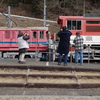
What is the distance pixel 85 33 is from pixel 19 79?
29.0ft

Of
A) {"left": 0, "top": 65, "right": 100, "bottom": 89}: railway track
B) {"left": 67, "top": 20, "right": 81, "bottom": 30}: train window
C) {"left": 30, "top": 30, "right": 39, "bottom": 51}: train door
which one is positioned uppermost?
{"left": 67, "top": 20, "right": 81, "bottom": 30}: train window

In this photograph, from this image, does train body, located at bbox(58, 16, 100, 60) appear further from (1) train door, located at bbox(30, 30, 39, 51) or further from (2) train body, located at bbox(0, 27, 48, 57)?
(1) train door, located at bbox(30, 30, 39, 51)

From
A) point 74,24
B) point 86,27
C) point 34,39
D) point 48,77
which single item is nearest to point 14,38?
point 34,39

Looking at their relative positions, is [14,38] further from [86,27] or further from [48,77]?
[48,77]

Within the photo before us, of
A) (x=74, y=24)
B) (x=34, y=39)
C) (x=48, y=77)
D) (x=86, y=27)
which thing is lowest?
(x=48, y=77)

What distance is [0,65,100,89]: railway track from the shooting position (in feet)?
22.0

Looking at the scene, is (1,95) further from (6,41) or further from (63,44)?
(6,41)

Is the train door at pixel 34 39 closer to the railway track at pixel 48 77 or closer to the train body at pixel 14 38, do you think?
the train body at pixel 14 38

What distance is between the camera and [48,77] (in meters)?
7.30

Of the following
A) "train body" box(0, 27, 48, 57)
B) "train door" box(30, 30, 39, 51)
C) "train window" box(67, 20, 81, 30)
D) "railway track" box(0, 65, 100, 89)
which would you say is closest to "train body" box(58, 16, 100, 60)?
"train window" box(67, 20, 81, 30)

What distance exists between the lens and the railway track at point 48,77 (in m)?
6.70

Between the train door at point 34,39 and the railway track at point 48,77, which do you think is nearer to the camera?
the railway track at point 48,77

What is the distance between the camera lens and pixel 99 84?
22.1 ft

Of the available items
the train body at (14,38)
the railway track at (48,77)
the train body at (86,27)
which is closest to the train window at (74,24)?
the train body at (86,27)
